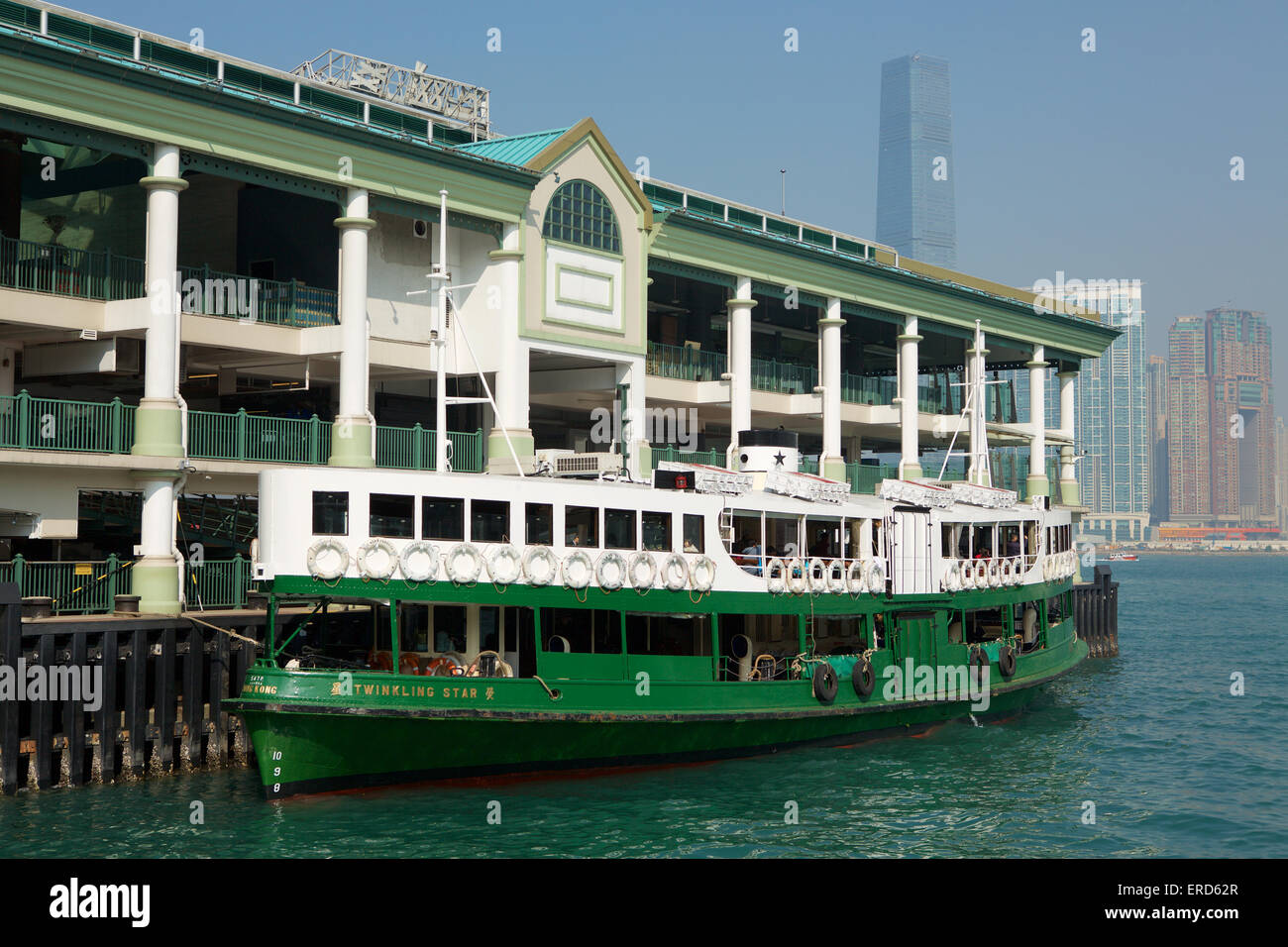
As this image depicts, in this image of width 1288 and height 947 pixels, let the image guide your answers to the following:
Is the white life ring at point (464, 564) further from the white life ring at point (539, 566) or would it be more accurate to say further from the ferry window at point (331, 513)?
the ferry window at point (331, 513)

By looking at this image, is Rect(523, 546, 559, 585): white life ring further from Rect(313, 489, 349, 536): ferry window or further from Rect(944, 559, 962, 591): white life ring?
Rect(944, 559, 962, 591): white life ring

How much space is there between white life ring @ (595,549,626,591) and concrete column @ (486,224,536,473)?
9926 millimetres

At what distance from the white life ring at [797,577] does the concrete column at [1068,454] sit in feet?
123

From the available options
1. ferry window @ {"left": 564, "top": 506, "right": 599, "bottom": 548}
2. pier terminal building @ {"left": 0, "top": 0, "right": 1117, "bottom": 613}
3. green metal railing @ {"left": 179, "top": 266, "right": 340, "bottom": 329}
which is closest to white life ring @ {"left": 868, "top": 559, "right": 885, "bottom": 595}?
pier terminal building @ {"left": 0, "top": 0, "right": 1117, "bottom": 613}

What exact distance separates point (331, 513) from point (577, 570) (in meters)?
4.61

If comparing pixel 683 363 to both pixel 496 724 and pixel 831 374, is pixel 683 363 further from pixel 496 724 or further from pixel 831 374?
pixel 496 724

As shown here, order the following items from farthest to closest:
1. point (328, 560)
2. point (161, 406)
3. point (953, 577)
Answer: point (953, 577) → point (161, 406) → point (328, 560)

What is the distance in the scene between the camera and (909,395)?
170 ft

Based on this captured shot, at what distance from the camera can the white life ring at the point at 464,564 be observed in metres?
23.3

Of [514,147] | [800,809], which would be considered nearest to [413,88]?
[514,147]

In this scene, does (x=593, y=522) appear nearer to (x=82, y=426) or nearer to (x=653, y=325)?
(x=82, y=426)

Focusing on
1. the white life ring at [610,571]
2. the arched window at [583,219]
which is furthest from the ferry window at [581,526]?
the arched window at [583,219]

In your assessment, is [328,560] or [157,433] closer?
[328,560]
